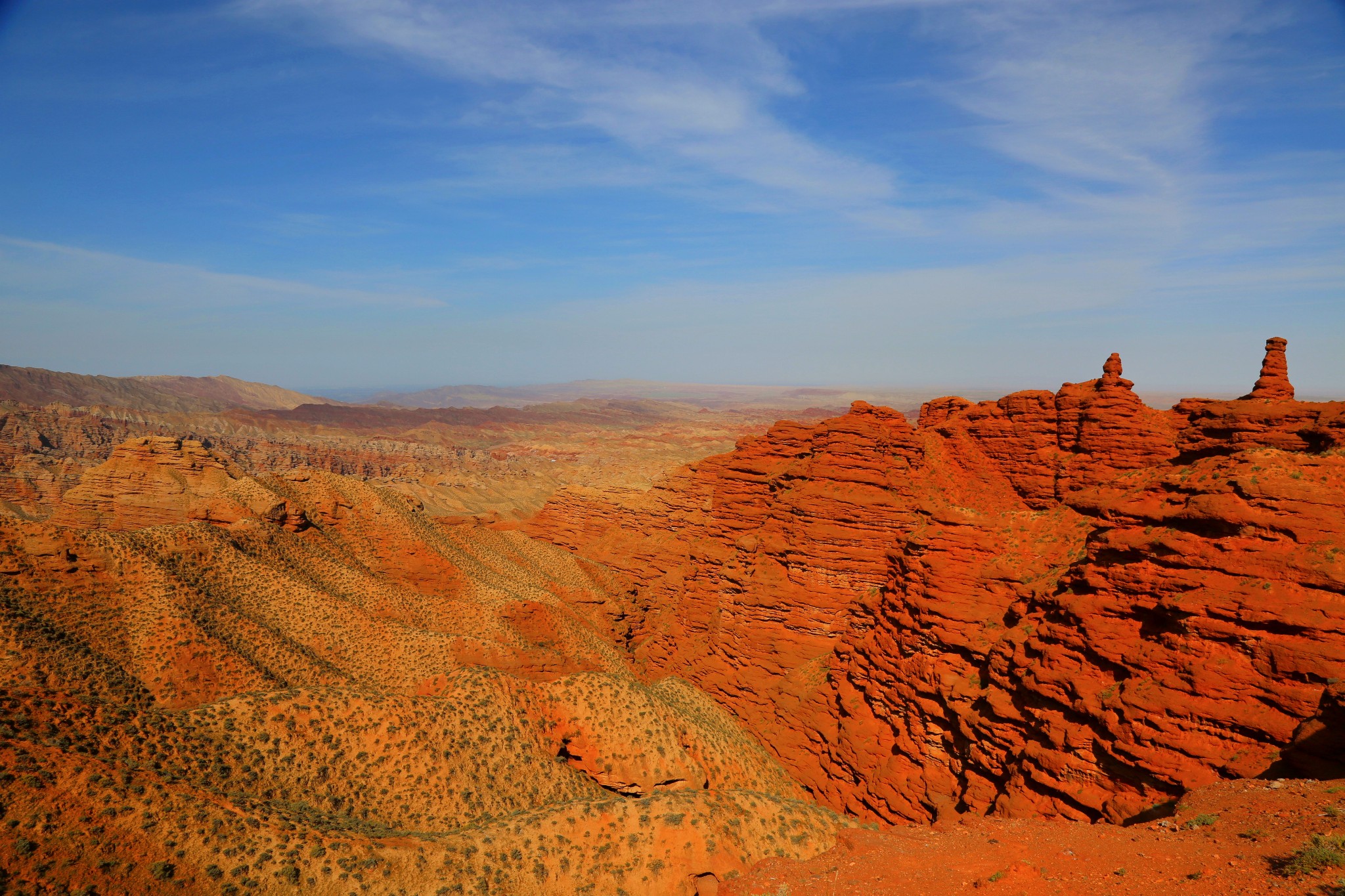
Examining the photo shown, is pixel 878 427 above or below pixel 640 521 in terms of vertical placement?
above

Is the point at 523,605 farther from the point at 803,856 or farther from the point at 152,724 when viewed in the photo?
the point at 803,856

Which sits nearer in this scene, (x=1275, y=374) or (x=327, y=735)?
(x=327, y=735)

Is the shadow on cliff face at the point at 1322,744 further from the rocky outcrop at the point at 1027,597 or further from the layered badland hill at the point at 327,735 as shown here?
the layered badland hill at the point at 327,735

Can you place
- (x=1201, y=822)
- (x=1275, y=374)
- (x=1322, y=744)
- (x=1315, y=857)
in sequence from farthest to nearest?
(x=1275, y=374), (x=1322, y=744), (x=1201, y=822), (x=1315, y=857)

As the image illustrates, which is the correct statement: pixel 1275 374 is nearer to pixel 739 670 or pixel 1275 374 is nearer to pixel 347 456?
pixel 739 670

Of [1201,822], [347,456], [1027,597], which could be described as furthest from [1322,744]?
[347,456]

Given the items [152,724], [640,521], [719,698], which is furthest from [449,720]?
[640,521]

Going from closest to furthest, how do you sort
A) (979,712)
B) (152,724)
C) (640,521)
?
1. (152,724)
2. (979,712)
3. (640,521)
